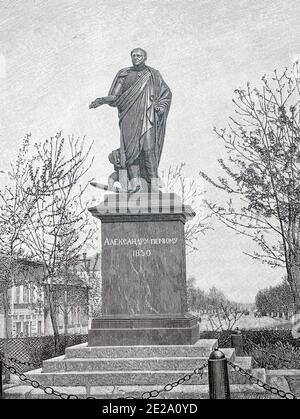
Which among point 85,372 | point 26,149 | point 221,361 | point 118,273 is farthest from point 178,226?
point 26,149


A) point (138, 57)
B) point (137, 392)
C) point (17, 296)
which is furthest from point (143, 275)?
point (17, 296)

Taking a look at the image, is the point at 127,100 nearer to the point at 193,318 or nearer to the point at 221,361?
the point at 193,318

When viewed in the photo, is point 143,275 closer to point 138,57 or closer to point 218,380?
point 218,380

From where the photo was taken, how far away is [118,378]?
6.59 m

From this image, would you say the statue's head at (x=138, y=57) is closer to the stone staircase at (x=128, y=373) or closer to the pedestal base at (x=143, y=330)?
the pedestal base at (x=143, y=330)

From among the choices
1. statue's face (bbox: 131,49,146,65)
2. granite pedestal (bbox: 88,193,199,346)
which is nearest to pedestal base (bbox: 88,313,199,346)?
granite pedestal (bbox: 88,193,199,346)

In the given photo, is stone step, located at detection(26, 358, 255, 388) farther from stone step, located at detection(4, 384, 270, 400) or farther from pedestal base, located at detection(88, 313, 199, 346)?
pedestal base, located at detection(88, 313, 199, 346)

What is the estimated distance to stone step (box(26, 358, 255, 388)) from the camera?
6508 millimetres

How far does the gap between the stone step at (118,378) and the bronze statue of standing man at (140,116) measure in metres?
3.10

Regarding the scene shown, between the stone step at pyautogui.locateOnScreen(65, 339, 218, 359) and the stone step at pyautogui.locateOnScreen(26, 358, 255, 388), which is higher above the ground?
the stone step at pyautogui.locateOnScreen(65, 339, 218, 359)

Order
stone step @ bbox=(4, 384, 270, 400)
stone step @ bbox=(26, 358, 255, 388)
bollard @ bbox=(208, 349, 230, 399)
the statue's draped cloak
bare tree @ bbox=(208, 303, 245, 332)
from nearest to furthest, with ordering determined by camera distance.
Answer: bollard @ bbox=(208, 349, 230, 399)
stone step @ bbox=(4, 384, 270, 400)
stone step @ bbox=(26, 358, 255, 388)
the statue's draped cloak
bare tree @ bbox=(208, 303, 245, 332)

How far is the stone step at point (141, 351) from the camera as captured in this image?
23.3 feet

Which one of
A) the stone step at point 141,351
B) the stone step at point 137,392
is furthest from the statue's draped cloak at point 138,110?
the stone step at point 137,392

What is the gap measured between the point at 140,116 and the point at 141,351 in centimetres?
381
